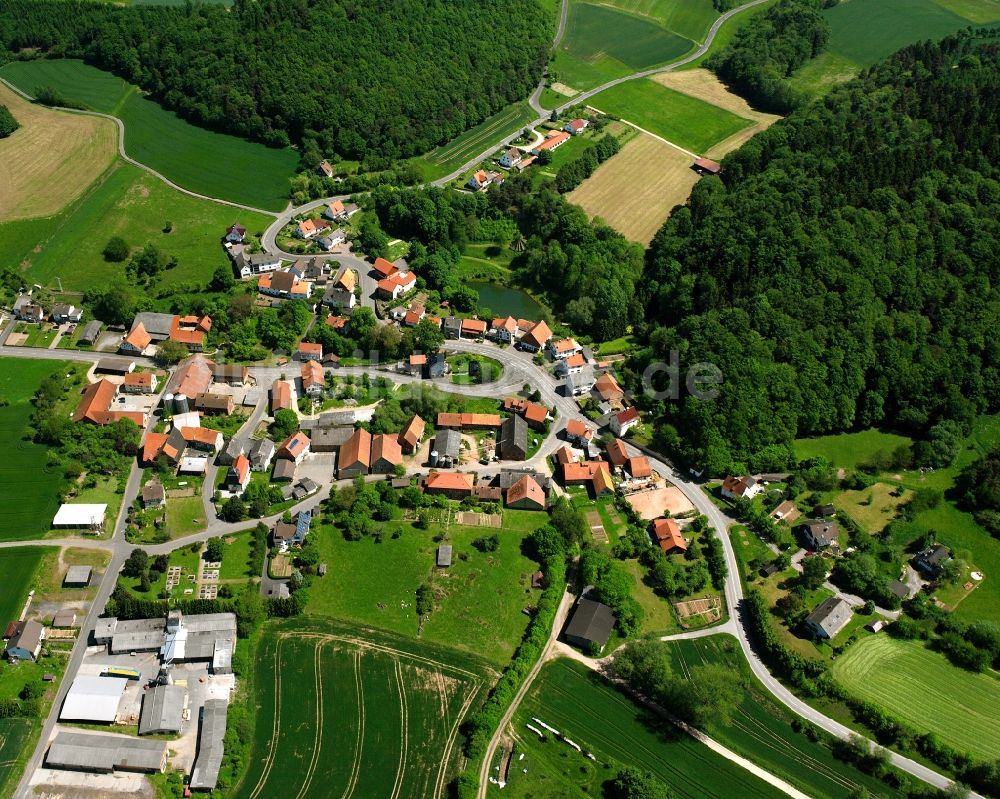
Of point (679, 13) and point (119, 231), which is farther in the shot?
point (679, 13)

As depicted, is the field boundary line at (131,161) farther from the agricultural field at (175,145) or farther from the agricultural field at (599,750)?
the agricultural field at (599,750)

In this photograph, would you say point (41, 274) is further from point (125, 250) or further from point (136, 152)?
point (136, 152)

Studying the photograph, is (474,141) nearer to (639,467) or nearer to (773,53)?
(773,53)

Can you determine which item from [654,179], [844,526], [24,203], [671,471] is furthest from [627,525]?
[24,203]

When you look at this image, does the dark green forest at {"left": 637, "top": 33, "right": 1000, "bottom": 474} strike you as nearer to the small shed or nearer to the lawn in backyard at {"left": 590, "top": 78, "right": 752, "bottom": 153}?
the lawn in backyard at {"left": 590, "top": 78, "right": 752, "bottom": 153}

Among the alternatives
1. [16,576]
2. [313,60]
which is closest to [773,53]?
[313,60]

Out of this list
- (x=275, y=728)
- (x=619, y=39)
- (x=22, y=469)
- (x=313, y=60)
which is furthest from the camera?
(x=619, y=39)
